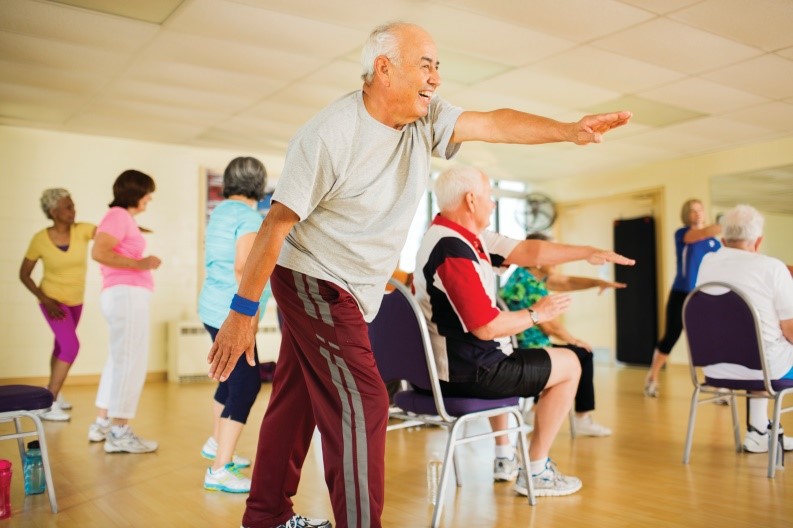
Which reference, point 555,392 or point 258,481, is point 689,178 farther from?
point 258,481

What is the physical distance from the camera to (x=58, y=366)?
190 inches

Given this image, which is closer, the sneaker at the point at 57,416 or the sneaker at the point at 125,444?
the sneaker at the point at 125,444

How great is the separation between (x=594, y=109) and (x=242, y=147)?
3612mm

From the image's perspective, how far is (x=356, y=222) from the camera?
1.72m

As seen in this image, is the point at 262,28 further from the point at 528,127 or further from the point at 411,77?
the point at 528,127

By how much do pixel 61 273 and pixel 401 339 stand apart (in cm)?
353

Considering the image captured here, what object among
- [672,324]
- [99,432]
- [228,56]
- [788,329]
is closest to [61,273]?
[99,432]

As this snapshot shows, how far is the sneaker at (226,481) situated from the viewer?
9.25ft

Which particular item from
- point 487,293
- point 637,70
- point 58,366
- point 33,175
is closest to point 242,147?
point 33,175

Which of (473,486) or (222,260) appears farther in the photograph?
(222,260)

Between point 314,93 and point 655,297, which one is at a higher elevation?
point 314,93

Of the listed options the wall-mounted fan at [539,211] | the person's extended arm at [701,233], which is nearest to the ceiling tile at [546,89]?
the person's extended arm at [701,233]

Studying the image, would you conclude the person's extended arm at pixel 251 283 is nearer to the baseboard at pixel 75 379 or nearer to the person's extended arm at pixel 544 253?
the person's extended arm at pixel 544 253

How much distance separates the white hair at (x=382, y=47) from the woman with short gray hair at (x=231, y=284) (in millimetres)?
1273
